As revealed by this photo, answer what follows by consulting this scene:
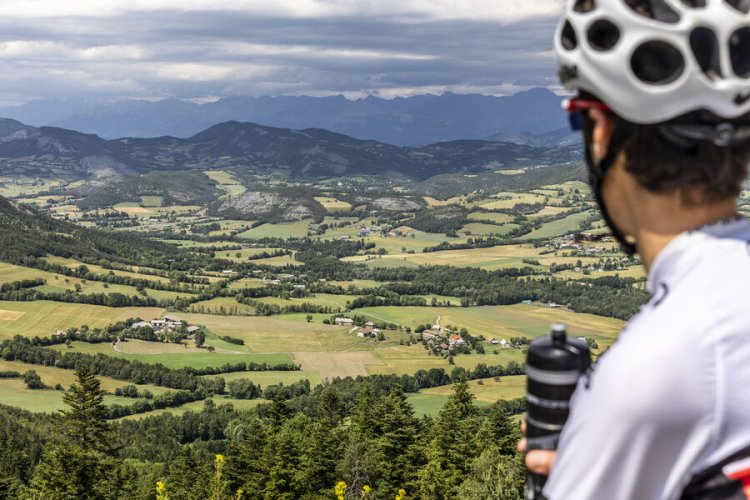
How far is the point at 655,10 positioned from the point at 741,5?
1.03 feet

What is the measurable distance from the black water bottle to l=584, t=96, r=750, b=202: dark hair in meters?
0.61

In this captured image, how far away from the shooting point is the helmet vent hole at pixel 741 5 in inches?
95.3

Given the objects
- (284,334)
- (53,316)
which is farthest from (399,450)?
(53,316)

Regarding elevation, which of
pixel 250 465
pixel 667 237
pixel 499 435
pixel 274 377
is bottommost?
pixel 274 377

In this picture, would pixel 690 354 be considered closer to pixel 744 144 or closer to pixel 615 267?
pixel 744 144

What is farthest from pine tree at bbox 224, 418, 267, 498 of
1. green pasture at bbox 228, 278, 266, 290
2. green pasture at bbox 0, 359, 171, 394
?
green pasture at bbox 228, 278, 266, 290

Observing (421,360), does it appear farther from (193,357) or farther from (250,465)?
(250,465)

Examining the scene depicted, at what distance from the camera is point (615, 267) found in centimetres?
19200

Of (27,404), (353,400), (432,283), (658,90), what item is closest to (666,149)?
(658,90)

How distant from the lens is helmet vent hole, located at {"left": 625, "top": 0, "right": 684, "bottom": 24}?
2371 mm

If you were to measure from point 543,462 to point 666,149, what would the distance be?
3.81 feet

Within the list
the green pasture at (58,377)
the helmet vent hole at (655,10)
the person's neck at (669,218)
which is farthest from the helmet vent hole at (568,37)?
the green pasture at (58,377)

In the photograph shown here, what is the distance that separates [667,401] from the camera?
1940 millimetres

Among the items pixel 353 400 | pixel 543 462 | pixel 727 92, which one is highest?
pixel 727 92
